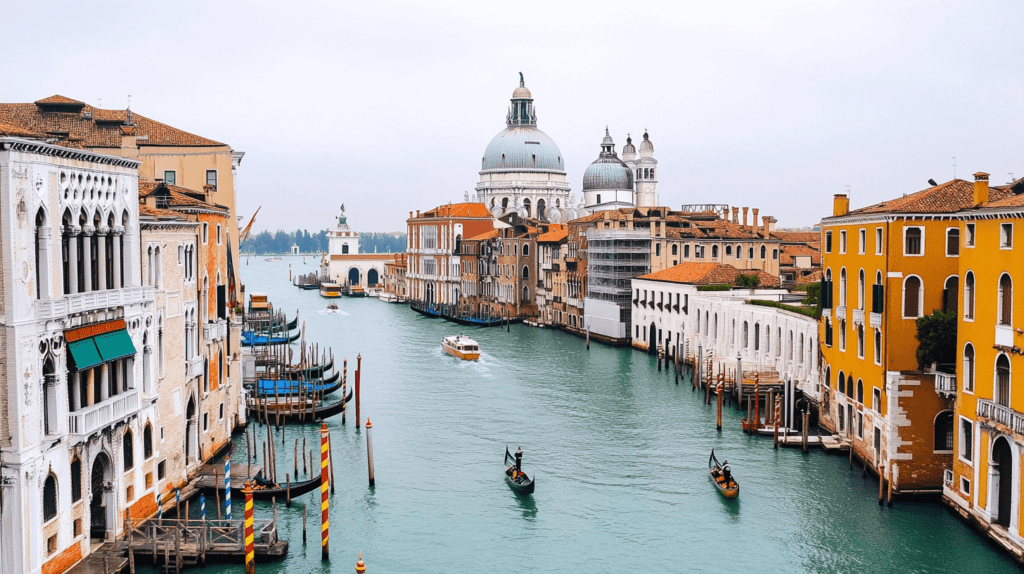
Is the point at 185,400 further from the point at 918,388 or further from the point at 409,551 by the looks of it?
the point at 918,388

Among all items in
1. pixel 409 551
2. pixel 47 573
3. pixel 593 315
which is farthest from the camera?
pixel 593 315

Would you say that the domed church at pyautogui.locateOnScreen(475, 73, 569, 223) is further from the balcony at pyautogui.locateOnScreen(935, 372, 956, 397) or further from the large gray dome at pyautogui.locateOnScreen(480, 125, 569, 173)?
the balcony at pyautogui.locateOnScreen(935, 372, 956, 397)

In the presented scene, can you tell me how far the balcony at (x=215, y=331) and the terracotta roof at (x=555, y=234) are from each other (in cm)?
2969

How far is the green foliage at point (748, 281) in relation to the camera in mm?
30188

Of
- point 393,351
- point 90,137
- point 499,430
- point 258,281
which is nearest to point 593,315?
point 393,351

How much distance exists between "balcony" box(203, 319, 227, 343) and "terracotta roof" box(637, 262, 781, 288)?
17.0 m

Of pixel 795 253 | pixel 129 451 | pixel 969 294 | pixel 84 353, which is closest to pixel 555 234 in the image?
pixel 795 253

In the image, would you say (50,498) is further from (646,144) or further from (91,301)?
(646,144)

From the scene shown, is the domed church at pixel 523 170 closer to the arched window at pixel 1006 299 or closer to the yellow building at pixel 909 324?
the yellow building at pixel 909 324

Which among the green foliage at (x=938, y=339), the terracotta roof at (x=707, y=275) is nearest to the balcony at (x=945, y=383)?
the green foliage at (x=938, y=339)

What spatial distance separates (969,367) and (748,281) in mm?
16750

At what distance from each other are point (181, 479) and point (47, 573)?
4083mm

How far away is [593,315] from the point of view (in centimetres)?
3969

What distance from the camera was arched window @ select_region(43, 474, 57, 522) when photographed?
34.5 ft
